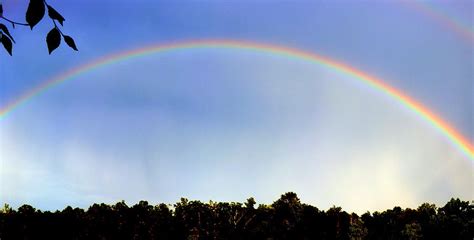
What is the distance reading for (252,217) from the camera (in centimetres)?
4159

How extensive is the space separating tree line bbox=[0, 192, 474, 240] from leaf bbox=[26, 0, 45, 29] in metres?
38.4

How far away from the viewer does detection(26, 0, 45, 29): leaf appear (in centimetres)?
299

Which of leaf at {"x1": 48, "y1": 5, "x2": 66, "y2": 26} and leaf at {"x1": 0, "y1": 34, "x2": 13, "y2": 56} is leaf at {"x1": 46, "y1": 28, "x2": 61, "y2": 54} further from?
leaf at {"x1": 0, "y1": 34, "x2": 13, "y2": 56}

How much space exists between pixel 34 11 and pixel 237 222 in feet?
130

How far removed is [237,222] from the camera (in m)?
41.5

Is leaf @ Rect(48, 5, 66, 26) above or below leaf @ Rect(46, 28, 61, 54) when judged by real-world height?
above

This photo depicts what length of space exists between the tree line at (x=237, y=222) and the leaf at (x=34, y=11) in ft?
126

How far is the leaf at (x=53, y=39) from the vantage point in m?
3.21

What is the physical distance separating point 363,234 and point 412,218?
4.25m

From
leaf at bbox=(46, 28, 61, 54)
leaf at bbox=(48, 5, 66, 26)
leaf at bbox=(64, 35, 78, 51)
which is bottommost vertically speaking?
leaf at bbox=(46, 28, 61, 54)

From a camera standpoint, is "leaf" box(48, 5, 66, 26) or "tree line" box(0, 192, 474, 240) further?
"tree line" box(0, 192, 474, 240)

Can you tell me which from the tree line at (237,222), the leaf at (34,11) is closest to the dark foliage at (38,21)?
the leaf at (34,11)

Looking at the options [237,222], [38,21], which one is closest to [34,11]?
[38,21]

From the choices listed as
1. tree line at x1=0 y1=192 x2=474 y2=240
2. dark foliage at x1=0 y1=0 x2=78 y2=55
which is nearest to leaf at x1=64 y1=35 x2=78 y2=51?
dark foliage at x1=0 y1=0 x2=78 y2=55
